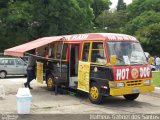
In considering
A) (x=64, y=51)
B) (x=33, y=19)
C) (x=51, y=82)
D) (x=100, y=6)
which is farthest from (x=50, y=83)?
(x=100, y=6)

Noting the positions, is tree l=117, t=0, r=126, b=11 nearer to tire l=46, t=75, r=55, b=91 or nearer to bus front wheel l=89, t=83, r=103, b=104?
tire l=46, t=75, r=55, b=91

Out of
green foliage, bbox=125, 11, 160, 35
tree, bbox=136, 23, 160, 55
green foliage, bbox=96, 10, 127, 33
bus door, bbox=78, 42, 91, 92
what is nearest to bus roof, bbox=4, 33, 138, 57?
bus door, bbox=78, 42, 91, 92

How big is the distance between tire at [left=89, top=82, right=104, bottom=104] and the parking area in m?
0.18

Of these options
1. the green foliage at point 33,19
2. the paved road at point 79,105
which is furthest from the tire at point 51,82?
the green foliage at point 33,19

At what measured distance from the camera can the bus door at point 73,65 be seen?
16000 millimetres

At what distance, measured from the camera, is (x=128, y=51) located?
14.0 m

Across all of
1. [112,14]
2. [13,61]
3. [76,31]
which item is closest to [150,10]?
[112,14]

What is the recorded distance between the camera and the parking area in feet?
41.0

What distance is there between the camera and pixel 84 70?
48.1 feet

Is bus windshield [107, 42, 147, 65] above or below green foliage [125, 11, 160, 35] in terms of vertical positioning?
below

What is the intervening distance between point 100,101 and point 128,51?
6.66 ft

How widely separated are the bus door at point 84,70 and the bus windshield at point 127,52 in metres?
1.12

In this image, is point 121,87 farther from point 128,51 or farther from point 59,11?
point 59,11

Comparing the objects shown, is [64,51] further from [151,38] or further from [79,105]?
[151,38]
